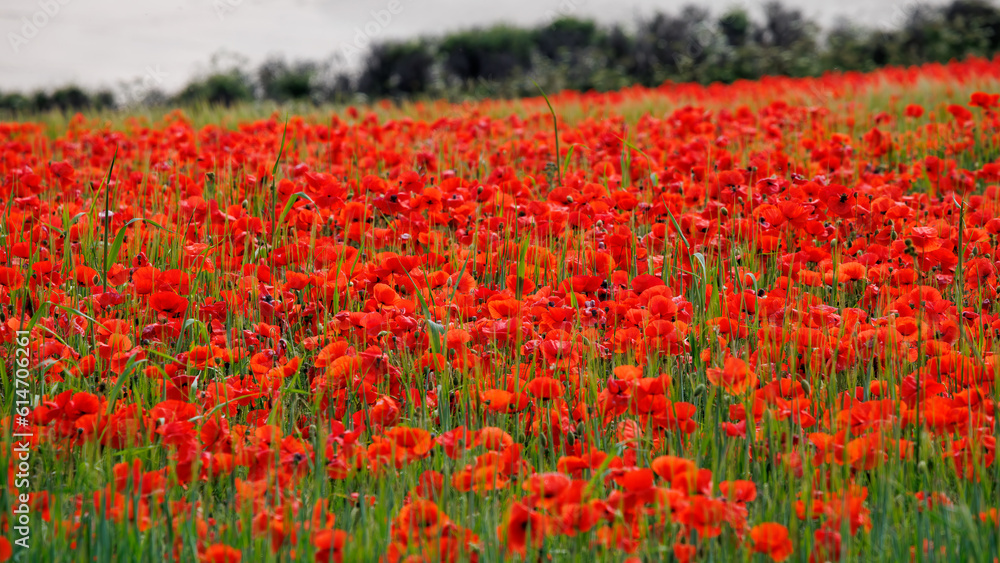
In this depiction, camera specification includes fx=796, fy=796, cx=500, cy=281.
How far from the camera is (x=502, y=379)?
80.6 inches

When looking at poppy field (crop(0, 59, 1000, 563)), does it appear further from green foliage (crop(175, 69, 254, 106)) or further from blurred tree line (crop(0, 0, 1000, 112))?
green foliage (crop(175, 69, 254, 106))

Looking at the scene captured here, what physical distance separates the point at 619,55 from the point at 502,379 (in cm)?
1921

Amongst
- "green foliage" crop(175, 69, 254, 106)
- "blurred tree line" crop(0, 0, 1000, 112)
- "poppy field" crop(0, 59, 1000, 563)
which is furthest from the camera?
"green foliage" crop(175, 69, 254, 106)

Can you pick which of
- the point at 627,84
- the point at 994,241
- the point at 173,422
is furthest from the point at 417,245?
the point at 627,84

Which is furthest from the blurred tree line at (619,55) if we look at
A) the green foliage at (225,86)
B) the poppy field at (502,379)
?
the poppy field at (502,379)

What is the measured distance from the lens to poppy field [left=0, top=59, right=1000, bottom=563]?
1.48 metres

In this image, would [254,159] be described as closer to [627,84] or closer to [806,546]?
[806,546]

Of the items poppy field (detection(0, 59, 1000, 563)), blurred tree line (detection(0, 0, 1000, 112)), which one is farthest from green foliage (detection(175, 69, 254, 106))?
poppy field (detection(0, 59, 1000, 563))

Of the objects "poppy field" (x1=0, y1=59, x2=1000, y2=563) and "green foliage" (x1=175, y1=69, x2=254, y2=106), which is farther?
"green foliage" (x1=175, y1=69, x2=254, y2=106)

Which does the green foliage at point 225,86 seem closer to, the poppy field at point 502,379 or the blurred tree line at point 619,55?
the blurred tree line at point 619,55

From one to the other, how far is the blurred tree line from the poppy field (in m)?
12.2

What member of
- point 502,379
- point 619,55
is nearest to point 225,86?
point 619,55

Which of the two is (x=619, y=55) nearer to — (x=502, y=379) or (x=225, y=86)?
(x=225, y=86)

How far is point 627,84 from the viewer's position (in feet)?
55.5
